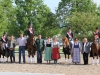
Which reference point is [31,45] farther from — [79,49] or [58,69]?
[58,69]

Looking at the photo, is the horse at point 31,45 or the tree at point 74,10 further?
the tree at point 74,10

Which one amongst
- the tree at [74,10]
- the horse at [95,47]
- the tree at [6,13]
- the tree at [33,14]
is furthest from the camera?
the tree at [33,14]

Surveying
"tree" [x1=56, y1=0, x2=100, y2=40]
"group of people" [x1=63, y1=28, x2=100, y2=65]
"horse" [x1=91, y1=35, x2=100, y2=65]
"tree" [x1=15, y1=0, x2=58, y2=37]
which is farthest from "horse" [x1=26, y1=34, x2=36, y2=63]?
"tree" [x1=15, y1=0, x2=58, y2=37]

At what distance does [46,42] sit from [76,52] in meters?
1.99

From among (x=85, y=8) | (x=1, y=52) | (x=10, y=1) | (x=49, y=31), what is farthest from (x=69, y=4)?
(x=1, y=52)

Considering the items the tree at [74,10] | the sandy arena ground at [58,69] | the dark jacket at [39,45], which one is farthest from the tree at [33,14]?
the sandy arena ground at [58,69]

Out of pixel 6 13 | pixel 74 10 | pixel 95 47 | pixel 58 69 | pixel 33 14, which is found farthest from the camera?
pixel 74 10

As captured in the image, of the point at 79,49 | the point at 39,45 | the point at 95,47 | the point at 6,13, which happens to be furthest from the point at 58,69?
the point at 6,13

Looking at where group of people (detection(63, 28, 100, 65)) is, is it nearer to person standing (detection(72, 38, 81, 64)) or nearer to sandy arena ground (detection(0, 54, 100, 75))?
person standing (detection(72, 38, 81, 64))

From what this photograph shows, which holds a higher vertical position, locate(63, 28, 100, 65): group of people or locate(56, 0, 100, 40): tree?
locate(56, 0, 100, 40): tree

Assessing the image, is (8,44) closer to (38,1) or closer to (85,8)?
(38,1)

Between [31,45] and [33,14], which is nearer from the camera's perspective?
[31,45]

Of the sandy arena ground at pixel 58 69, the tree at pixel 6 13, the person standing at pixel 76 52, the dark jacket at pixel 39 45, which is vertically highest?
the tree at pixel 6 13

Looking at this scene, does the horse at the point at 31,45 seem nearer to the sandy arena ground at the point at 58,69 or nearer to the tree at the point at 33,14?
the sandy arena ground at the point at 58,69
